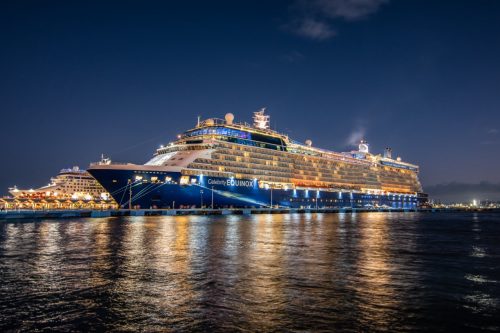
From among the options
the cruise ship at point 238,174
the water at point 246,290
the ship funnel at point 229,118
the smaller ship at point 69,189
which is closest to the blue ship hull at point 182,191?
the cruise ship at point 238,174

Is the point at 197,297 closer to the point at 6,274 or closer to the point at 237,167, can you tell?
the point at 6,274

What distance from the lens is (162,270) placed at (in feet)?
61.4

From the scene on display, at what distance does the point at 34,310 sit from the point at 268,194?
7738cm

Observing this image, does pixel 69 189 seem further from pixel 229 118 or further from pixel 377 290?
pixel 377 290

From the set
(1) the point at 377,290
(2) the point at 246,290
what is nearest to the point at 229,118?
(2) the point at 246,290

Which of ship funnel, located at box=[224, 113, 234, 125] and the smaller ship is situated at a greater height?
ship funnel, located at box=[224, 113, 234, 125]

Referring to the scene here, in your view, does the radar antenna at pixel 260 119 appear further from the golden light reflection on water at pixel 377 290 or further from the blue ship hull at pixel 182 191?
the golden light reflection on water at pixel 377 290

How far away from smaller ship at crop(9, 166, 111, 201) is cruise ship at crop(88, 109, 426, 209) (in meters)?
64.3

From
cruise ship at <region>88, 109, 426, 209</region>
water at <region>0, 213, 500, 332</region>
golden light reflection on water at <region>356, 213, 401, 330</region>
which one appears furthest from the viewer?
cruise ship at <region>88, 109, 426, 209</region>

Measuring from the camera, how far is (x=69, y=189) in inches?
5531

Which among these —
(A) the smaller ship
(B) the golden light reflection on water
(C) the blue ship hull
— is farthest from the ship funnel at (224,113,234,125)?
(B) the golden light reflection on water

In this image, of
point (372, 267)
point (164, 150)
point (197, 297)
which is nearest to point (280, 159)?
point (164, 150)

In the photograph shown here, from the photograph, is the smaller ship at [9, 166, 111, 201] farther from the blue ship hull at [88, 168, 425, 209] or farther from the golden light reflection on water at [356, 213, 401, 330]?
the golden light reflection on water at [356, 213, 401, 330]

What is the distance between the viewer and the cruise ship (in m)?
69.9
